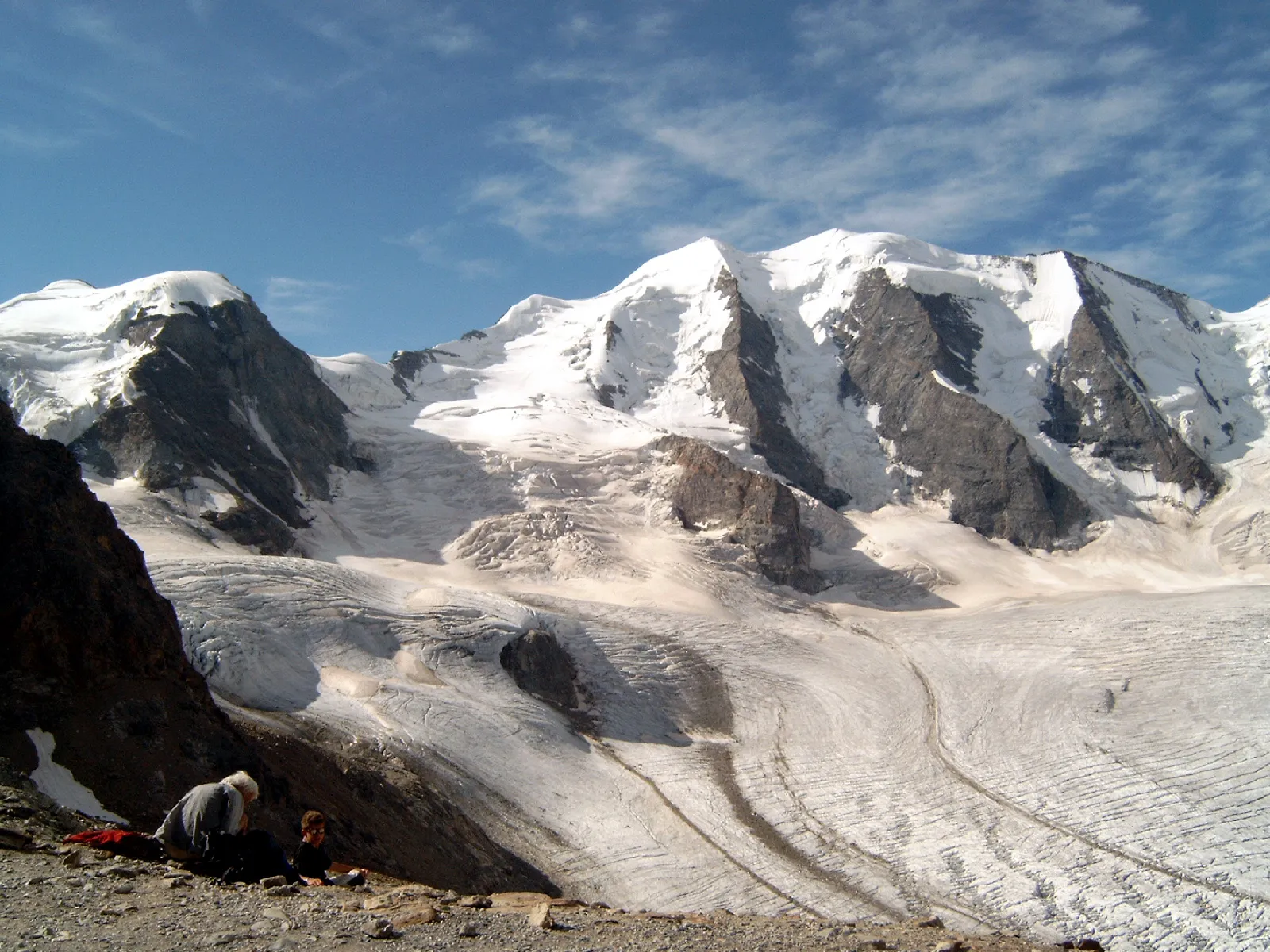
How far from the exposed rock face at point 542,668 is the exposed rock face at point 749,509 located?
25.8 meters

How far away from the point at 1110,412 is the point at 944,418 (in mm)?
14435

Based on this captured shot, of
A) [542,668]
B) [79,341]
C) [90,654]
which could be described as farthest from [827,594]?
[90,654]

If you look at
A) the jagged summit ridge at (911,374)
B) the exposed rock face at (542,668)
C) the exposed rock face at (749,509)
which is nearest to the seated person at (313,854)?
the exposed rock face at (542,668)

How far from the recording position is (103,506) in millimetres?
23875

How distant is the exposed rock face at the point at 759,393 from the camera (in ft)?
288

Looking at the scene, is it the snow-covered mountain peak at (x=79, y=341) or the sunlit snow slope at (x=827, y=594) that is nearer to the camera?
the sunlit snow slope at (x=827, y=594)

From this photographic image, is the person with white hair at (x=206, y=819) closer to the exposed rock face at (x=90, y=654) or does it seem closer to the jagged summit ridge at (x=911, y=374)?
the exposed rock face at (x=90, y=654)

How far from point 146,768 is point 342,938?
995cm

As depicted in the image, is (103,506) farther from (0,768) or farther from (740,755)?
(740,755)

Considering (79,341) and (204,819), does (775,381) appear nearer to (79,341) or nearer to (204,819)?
(79,341)

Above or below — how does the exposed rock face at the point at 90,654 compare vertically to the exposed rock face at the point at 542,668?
above

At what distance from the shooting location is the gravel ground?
30.3ft

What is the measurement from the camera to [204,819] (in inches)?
449

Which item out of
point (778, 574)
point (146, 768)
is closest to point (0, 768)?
point (146, 768)
